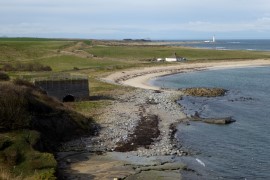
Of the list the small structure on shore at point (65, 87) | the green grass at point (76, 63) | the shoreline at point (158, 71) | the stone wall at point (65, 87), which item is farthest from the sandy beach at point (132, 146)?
the green grass at point (76, 63)

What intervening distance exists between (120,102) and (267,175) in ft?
90.8

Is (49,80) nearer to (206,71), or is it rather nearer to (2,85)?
(2,85)

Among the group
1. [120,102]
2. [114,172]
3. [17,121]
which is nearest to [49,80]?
[120,102]

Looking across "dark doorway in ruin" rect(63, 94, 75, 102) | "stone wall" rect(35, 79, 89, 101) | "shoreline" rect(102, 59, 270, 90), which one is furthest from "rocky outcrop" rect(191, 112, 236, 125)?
"shoreline" rect(102, 59, 270, 90)

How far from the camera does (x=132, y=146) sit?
112 ft

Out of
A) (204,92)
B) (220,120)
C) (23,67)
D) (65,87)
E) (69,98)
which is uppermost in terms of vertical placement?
(65,87)

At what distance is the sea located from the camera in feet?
96.8

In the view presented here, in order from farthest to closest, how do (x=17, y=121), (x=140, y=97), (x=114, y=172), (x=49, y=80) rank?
(x=140, y=97)
(x=49, y=80)
(x=17, y=121)
(x=114, y=172)

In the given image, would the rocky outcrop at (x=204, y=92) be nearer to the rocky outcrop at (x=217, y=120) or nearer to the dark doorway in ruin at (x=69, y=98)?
the rocky outcrop at (x=217, y=120)

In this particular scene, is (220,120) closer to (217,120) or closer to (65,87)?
(217,120)

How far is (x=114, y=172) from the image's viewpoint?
27.9m

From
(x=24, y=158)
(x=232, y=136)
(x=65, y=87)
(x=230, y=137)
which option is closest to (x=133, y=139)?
(x=230, y=137)

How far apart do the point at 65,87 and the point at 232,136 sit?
2180cm

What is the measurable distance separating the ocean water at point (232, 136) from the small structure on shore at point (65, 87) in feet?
43.4
